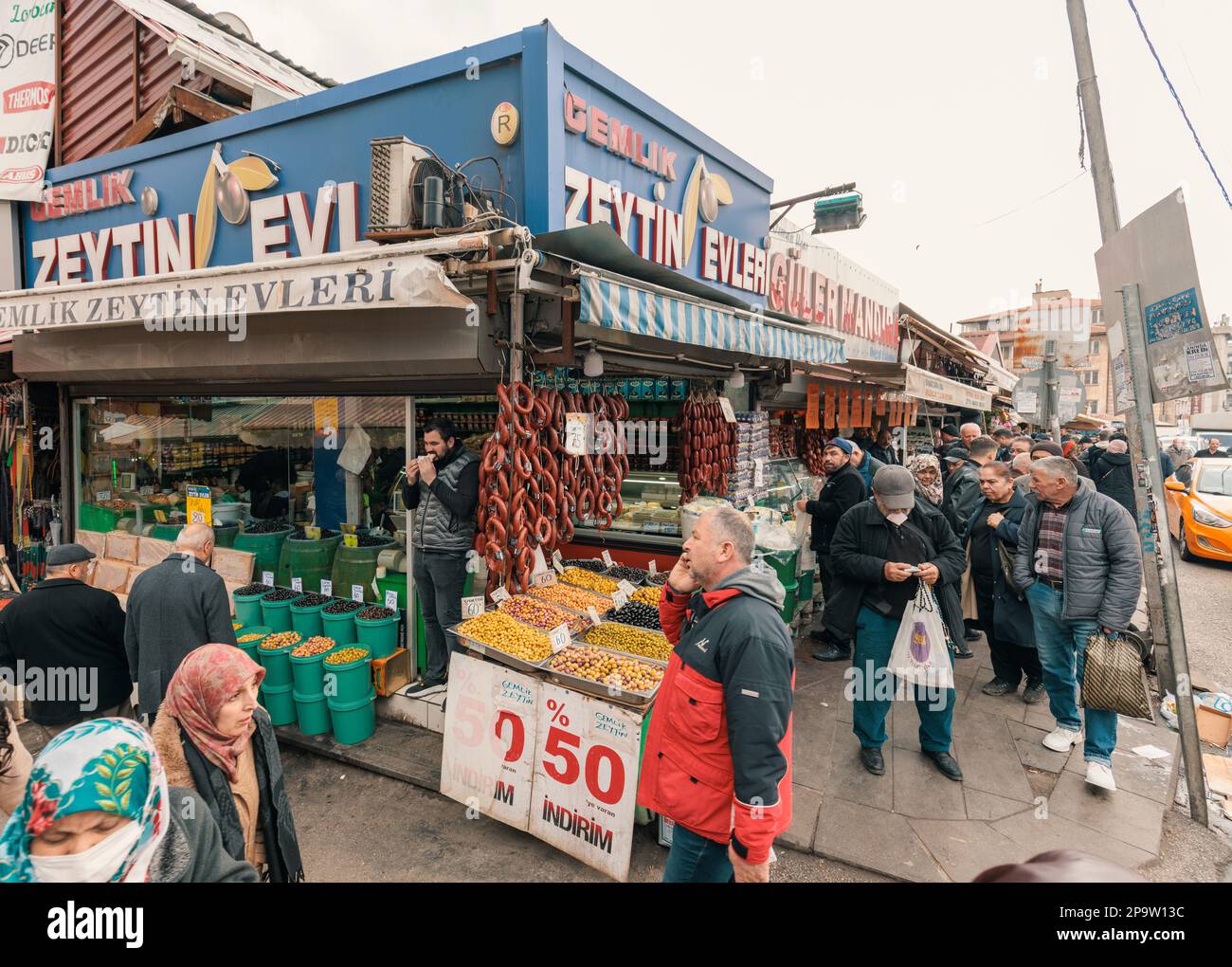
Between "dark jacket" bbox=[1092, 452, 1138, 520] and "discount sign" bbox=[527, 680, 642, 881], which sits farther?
"dark jacket" bbox=[1092, 452, 1138, 520]

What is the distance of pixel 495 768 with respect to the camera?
3.99 metres

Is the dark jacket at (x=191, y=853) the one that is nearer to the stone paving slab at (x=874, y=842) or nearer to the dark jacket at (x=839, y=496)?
the stone paving slab at (x=874, y=842)

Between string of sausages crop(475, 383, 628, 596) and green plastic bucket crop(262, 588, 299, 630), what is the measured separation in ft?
8.14

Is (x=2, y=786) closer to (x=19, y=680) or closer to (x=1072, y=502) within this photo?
(x=19, y=680)

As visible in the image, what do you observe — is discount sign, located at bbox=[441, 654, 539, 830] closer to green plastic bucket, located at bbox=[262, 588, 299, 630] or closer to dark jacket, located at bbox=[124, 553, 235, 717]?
dark jacket, located at bbox=[124, 553, 235, 717]

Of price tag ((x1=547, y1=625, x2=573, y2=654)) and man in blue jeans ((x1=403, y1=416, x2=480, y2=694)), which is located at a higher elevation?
man in blue jeans ((x1=403, y1=416, x2=480, y2=694))

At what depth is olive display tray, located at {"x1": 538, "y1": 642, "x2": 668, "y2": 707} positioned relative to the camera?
3523 mm

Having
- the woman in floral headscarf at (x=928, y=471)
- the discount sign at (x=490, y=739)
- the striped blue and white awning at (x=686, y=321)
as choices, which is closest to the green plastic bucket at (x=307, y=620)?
the discount sign at (x=490, y=739)

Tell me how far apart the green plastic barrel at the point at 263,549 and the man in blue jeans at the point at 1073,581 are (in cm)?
722

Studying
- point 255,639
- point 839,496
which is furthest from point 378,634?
point 839,496

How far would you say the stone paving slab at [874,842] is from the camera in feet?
12.0

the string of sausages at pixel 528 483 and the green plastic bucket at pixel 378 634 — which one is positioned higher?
the string of sausages at pixel 528 483

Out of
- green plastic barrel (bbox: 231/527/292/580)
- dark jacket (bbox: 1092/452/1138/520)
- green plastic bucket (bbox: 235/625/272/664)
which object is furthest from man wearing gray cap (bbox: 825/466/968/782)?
dark jacket (bbox: 1092/452/1138/520)

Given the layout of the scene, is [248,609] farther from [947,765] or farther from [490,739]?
[947,765]
